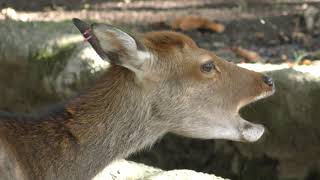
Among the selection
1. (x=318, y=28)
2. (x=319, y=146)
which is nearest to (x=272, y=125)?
(x=319, y=146)

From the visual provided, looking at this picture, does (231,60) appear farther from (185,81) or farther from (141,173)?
(185,81)

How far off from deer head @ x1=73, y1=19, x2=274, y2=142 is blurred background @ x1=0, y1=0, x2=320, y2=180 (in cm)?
117

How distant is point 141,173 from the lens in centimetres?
579

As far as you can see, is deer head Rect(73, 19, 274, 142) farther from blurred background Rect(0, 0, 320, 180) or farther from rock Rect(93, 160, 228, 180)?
blurred background Rect(0, 0, 320, 180)

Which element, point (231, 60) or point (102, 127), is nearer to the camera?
point (102, 127)

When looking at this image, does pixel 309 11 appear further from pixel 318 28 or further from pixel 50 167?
pixel 50 167

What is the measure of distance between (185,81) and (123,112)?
0.42 metres

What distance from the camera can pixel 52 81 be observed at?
6.98m

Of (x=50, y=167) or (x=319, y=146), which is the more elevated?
(x=50, y=167)

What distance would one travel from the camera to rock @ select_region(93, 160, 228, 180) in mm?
5605

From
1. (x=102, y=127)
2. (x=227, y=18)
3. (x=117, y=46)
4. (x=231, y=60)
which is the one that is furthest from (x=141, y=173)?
(x=227, y=18)

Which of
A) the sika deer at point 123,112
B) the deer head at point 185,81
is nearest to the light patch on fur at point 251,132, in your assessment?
the deer head at point 185,81

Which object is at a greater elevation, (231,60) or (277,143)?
(231,60)

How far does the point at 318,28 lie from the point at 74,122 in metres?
5.05
